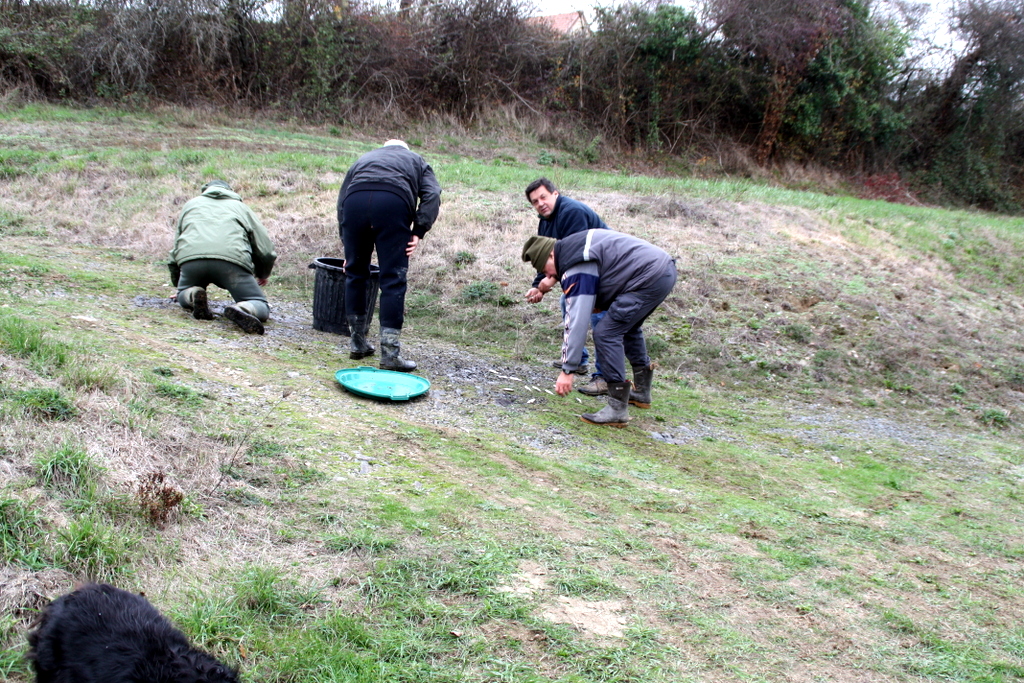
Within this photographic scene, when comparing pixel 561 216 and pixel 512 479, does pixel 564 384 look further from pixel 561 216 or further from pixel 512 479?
pixel 561 216

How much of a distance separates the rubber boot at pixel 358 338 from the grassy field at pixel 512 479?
13 centimetres

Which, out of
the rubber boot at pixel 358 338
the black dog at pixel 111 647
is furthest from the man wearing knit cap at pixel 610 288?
the black dog at pixel 111 647

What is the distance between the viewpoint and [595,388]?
6.56 metres

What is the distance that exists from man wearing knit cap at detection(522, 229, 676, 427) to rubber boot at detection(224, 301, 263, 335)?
2.57 meters

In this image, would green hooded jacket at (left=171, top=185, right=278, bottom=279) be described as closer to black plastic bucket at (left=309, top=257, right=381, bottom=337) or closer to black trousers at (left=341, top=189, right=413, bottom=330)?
black plastic bucket at (left=309, top=257, right=381, bottom=337)

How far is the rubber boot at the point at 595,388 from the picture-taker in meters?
6.55

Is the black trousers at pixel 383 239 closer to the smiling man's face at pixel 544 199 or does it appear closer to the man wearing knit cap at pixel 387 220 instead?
the man wearing knit cap at pixel 387 220

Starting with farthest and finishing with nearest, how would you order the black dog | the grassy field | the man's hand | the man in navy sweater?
the man in navy sweater
the man's hand
the grassy field
the black dog

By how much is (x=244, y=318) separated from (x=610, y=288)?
311 centimetres

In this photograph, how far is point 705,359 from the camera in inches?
312

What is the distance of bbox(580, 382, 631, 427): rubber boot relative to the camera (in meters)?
5.72

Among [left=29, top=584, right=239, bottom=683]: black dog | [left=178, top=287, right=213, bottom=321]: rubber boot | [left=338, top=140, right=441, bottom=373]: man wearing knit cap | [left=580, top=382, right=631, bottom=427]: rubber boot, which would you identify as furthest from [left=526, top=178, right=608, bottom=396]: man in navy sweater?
[left=29, top=584, right=239, bottom=683]: black dog

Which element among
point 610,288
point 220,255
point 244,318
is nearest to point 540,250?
point 610,288

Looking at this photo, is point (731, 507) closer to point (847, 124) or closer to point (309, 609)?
point (309, 609)
